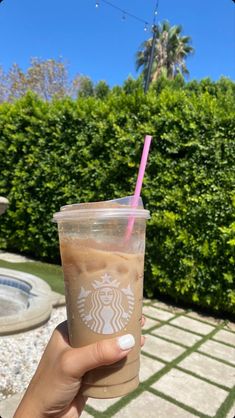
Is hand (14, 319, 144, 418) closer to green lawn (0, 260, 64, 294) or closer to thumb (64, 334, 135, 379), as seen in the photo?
thumb (64, 334, 135, 379)

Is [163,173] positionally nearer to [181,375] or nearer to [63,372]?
[181,375]

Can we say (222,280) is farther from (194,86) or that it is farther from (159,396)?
(194,86)

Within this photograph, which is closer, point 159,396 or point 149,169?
point 159,396

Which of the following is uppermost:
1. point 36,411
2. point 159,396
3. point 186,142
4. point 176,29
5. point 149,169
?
point 176,29

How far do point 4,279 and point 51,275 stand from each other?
1.18m

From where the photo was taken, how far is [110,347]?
1206 millimetres

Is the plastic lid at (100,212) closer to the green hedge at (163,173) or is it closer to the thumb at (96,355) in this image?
the thumb at (96,355)

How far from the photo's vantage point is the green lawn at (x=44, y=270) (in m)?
5.75

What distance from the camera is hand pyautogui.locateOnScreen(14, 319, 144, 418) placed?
1.21 meters

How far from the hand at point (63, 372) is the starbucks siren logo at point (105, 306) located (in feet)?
0.16

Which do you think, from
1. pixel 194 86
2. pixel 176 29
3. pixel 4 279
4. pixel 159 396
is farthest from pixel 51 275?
pixel 176 29

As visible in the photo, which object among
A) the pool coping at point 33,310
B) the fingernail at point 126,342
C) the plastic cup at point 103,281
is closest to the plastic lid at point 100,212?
the plastic cup at point 103,281

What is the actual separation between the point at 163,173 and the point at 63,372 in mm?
4071

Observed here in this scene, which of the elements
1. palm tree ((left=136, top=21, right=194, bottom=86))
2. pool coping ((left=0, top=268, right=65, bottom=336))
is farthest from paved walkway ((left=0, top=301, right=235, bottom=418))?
palm tree ((left=136, top=21, right=194, bottom=86))
